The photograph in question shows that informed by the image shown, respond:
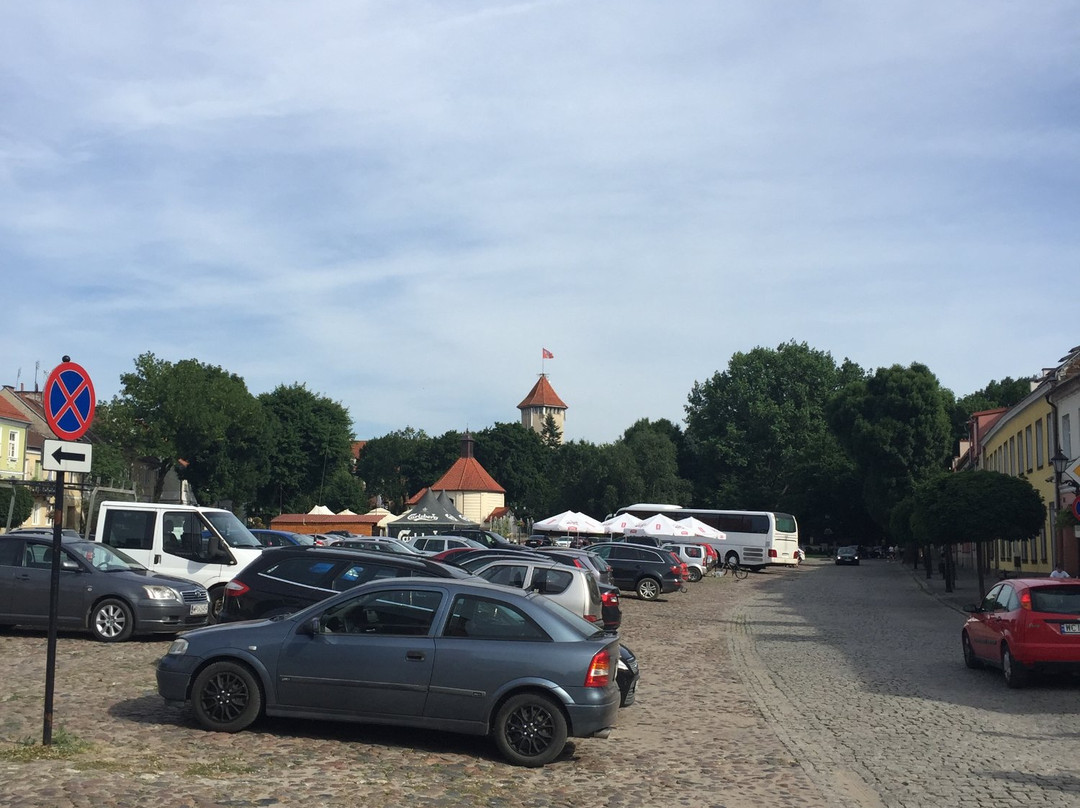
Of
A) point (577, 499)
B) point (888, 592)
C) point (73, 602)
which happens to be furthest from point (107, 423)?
point (73, 602)

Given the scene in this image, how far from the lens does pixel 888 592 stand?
134 feet

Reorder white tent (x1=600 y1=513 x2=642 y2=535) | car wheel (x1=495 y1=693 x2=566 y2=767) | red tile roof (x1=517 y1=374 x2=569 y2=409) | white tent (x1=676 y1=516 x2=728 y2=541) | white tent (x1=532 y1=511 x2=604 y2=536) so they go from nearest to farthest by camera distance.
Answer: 1. car wheel (x1=495 y1=693 x2=566 y2=767)
2. white tent (x1=532 y1=511 x2=604 y2=536)
3. white tent (x1=600 y1=513 x2=642 y2=535)
4. white tent (x1=676 y1=516 x2=728 y2=541)
5. red tile roof (x1=517 y1=374 x2=569 y2=409)

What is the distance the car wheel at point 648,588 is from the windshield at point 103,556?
62.3ft

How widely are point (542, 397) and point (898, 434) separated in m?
111

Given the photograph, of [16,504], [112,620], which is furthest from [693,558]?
[112,620]

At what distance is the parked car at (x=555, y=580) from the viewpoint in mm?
16750

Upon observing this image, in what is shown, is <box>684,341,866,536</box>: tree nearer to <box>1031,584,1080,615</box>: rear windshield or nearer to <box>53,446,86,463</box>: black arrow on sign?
<box>1031,584,1080,615</box>: rear windshield

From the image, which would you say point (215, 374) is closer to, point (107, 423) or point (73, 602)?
point (107, 423)

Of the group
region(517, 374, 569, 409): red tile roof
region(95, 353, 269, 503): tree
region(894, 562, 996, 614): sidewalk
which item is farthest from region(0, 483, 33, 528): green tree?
region(517, 374, 569, 409): red tile roof

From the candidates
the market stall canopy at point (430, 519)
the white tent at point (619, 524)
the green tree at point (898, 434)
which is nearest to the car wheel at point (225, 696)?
the white tent at point (619, 524)

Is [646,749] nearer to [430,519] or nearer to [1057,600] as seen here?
[1057,600]

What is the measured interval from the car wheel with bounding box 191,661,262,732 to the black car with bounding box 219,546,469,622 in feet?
12.1

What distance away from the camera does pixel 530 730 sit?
31.2 feet

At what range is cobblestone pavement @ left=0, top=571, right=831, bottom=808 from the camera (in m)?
7.98
